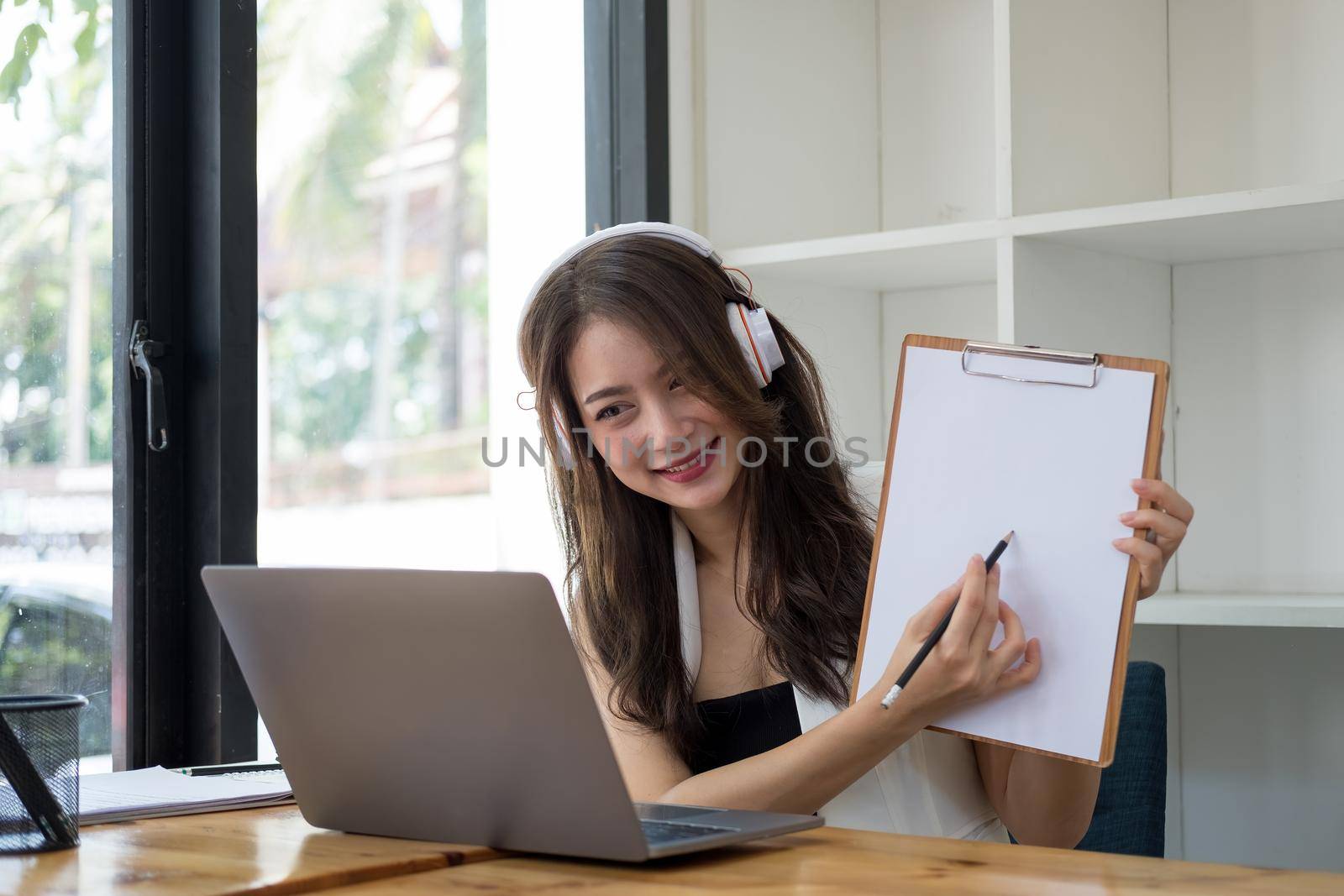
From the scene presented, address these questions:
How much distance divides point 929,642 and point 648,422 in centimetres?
48

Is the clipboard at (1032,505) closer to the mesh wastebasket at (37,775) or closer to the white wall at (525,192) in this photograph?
the mesh wastebasket at (37,775)

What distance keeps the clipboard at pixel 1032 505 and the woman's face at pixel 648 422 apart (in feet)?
1.07

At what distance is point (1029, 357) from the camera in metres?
1.09

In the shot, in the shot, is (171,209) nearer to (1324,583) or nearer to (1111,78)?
(1111,78)

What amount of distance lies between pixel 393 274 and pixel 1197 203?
2168 mm

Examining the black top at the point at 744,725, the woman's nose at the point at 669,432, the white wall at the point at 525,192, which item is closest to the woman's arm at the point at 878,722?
the black top at the point at 744,725

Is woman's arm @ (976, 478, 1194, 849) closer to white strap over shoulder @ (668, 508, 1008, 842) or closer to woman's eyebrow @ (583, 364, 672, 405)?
white strap over shoulder @ (668, 508, 1008, 842)

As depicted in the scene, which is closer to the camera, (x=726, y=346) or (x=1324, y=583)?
(x=726, y=346)

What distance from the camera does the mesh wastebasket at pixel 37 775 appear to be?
96 centimetres

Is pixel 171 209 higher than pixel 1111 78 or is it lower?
lower

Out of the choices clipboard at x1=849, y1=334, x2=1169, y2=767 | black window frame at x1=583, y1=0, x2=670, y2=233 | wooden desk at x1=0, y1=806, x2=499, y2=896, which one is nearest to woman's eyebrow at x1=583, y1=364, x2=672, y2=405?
clipboard at x1=849, y1=334, x2=1169, y2=767

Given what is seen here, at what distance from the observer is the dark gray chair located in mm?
1512

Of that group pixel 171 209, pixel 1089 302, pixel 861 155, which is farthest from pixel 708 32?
pixel 171 209

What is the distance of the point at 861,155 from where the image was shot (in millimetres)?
2424
